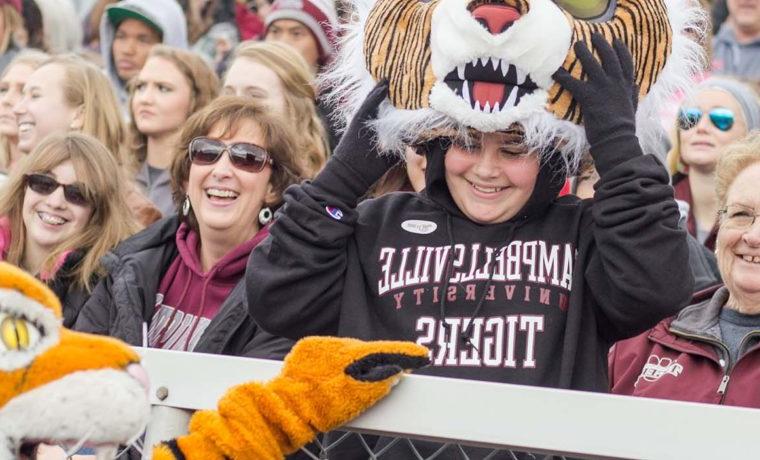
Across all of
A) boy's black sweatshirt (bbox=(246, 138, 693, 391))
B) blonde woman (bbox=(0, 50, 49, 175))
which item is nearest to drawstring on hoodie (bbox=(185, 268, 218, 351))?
boy's black sweatshirt (bbox=(246, 138, 693, 391))

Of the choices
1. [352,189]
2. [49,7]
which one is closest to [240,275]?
[352,189]

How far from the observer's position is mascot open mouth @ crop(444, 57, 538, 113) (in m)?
3.16

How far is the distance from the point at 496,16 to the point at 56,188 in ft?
7.74

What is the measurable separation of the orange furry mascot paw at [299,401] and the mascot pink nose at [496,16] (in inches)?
35.0

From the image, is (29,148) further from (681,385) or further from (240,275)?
(681,385)

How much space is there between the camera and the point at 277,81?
585 centimetres

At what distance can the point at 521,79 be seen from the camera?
10.4 ft

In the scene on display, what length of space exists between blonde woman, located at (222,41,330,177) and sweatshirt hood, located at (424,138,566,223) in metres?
2.20

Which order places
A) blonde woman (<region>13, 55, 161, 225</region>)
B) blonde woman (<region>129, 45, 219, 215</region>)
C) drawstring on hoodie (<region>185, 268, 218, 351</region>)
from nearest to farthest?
drawstring on hoodie (<region>185, 268, 218, 351</region>)
blonde woman (<region>13, 55, 161, 225</region>)
blonde woman (<region>129, 45, 219, 215</region>)

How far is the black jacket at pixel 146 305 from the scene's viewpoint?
4.01 m

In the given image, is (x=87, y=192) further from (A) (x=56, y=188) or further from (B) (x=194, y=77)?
(B) (x=194, y=77)

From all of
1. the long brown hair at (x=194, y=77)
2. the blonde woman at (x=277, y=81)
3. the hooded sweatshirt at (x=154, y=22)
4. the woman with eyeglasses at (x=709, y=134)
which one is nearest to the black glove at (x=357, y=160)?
the blonde woman at (x=277, y=81)

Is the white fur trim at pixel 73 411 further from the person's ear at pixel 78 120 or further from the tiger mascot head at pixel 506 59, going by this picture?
the person's ear at pixel 78 120

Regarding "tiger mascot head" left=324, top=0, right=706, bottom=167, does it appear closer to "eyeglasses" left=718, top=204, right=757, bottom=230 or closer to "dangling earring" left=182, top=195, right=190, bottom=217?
"eyeglasses" left=718, top=204, right=757, bottom=230
